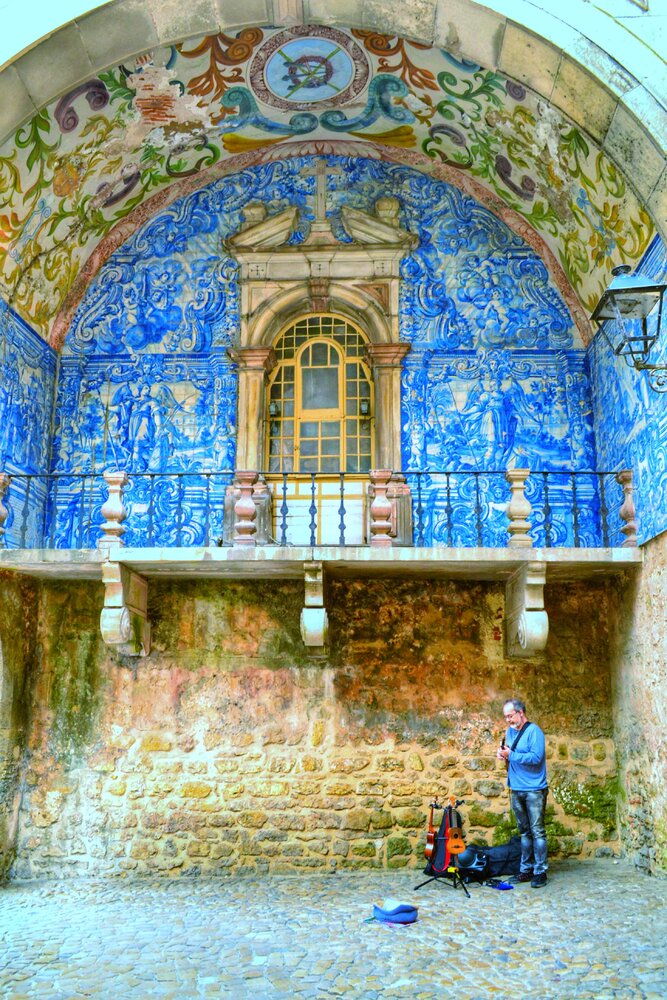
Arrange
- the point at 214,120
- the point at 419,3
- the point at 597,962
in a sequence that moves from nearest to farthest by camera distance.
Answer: the point at 597,962, the point at 419,3, the point at 214,120

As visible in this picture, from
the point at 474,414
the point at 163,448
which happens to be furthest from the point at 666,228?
the point at 163,448

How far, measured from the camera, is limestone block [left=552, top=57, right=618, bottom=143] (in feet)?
24.3

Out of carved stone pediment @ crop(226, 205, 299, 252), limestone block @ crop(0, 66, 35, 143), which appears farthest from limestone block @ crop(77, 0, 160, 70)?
carved stone pediment @ crop(226, 205, 299, 252)

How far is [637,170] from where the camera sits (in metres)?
7.37

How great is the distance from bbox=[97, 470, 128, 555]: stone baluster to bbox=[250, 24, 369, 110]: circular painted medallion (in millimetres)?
3811

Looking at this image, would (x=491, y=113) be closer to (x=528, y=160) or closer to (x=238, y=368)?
(x=528, y=160)

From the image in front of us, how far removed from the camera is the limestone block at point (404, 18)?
7844 millimetres

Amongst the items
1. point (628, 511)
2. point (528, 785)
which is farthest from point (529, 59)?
point (528, 785)

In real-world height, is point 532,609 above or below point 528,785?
above

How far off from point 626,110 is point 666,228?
0.95 meters

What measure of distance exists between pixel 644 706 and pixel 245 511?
357 cm

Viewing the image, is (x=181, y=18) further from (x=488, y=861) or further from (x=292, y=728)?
(x=488, y=861)

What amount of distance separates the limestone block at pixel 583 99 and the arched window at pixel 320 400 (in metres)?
2.93

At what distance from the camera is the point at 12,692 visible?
840 cm
